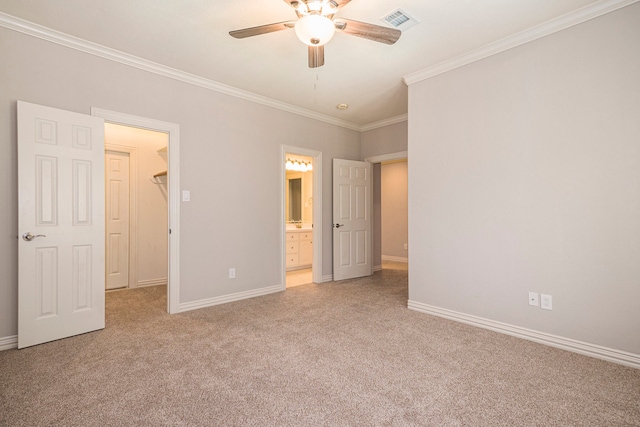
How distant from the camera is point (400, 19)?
8.38 ft

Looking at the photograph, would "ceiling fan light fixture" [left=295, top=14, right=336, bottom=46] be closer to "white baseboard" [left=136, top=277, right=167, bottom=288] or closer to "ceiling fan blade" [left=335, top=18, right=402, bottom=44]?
"ceiling fan blade" [left=335, top=18, right=402, bottom=44]

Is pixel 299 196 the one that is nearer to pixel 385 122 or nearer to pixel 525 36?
pixel 385 122

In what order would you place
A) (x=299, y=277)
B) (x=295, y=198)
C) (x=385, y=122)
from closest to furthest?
(x=385, y=122) → (x=299, y=277) → (x=295, y=198)

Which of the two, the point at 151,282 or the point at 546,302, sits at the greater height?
the point at 546,302

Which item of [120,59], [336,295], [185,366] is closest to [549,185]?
[336,295]

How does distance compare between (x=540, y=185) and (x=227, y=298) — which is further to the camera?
(x=227, y=298)

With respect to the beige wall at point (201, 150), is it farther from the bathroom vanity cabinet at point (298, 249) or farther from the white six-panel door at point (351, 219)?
the bathroom vanity cabinet at point (298, 249)

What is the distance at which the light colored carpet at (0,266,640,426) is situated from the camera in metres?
1.71

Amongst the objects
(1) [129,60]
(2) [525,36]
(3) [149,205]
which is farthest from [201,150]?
(2) [525,36]

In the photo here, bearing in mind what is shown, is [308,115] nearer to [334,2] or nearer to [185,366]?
[334,2]

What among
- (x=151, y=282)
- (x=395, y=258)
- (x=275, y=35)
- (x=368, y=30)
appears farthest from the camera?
(x=395, y=258)

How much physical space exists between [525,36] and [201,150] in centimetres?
337

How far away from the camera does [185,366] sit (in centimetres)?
226

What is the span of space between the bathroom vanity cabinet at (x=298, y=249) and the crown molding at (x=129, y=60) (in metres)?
2.35
